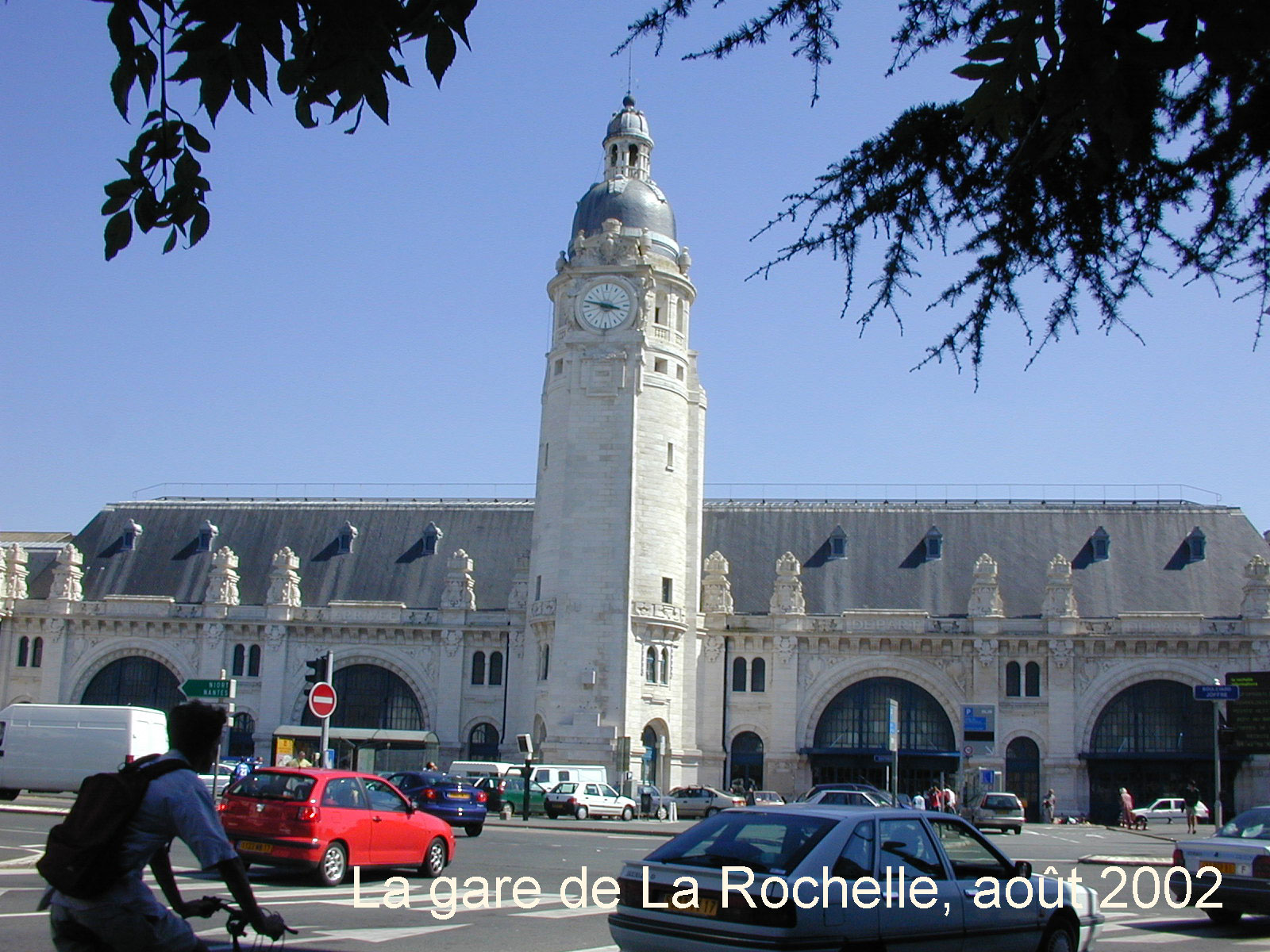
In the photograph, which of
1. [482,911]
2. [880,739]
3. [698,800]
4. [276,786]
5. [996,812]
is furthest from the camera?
[880,739]

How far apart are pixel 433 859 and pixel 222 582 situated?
144 feet

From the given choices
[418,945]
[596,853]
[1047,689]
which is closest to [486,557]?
[1047,689]

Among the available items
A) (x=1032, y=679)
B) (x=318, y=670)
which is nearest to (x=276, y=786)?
(x=318, y=670)

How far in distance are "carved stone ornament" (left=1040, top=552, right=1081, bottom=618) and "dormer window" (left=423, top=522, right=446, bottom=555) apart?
85.9 feet

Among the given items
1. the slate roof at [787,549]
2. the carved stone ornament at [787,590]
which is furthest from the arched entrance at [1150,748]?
the carved stone ornament at [787,590]

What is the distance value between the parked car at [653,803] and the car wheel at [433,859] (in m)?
26.9

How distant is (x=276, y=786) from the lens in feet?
56.8

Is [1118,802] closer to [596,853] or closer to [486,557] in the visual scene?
[486,557]

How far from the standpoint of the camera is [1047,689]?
178 ft

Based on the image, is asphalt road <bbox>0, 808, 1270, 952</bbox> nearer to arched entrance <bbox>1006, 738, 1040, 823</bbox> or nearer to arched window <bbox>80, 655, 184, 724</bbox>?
arched entrance <bbox>1006, 738, 1040, 823</bbox>

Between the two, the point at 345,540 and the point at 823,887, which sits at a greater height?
the point at 345,540

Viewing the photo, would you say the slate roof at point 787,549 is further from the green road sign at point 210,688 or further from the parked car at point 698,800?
the green road sign at point 210,688

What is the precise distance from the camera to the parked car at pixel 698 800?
46250 mm

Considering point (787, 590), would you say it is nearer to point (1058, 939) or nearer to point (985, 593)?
point (985, 593)
